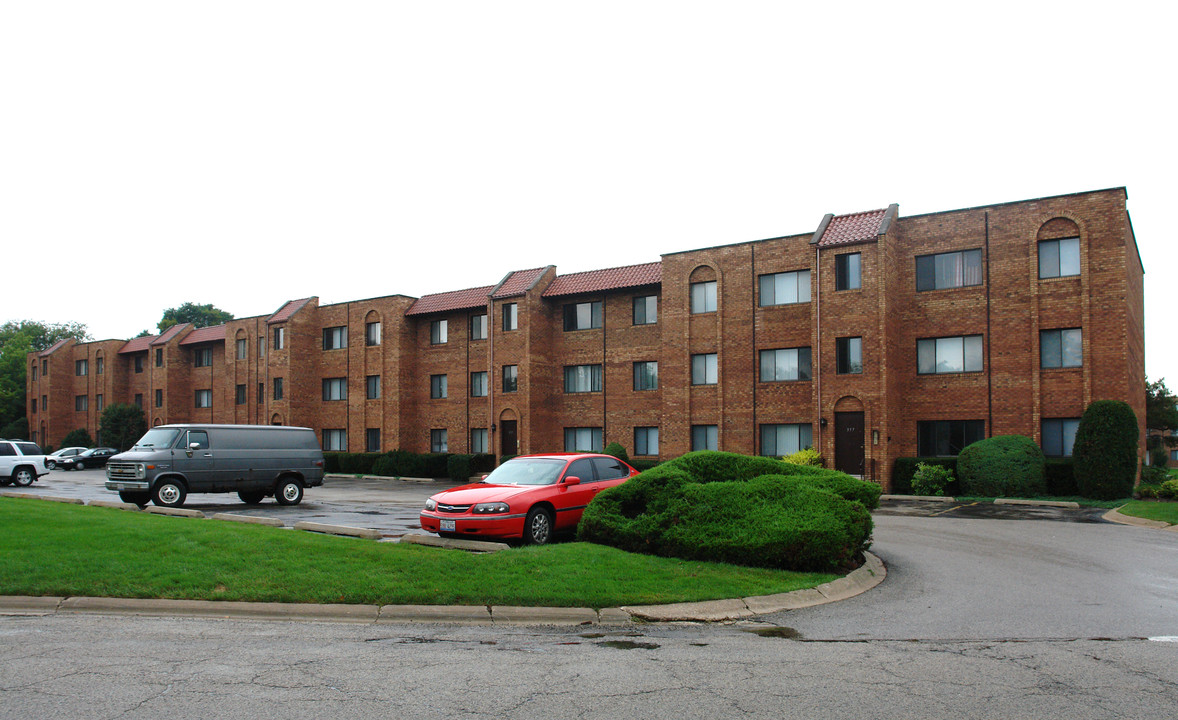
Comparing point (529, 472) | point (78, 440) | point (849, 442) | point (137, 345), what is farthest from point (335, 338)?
point (529, 472)

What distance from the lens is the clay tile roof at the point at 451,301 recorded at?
3841 cm

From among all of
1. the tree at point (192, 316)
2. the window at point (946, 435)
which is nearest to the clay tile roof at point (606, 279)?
the window at point (946, 435)

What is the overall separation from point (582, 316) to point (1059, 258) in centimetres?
1879

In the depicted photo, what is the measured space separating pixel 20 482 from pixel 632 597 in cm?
3020

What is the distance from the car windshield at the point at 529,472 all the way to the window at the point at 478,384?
24118mm

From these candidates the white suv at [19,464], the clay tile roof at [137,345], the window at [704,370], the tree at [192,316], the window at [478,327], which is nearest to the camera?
the white suv at [19,464]

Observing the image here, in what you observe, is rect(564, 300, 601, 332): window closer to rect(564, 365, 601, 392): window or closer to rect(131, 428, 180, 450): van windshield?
rect(564, 365, 601, 392): window

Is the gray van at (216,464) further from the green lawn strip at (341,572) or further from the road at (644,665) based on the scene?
the road at (644,665)

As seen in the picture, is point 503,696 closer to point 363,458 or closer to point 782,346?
point 782,346

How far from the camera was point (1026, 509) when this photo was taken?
69.5 ft

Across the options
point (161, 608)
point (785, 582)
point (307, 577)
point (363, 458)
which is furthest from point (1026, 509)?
point (363, 458)

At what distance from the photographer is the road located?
5414 mm

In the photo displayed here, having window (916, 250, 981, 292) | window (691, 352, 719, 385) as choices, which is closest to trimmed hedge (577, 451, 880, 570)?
window (916, 250, 981, 292)

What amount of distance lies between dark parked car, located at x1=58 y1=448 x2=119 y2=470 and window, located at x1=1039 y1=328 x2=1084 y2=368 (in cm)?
5053
